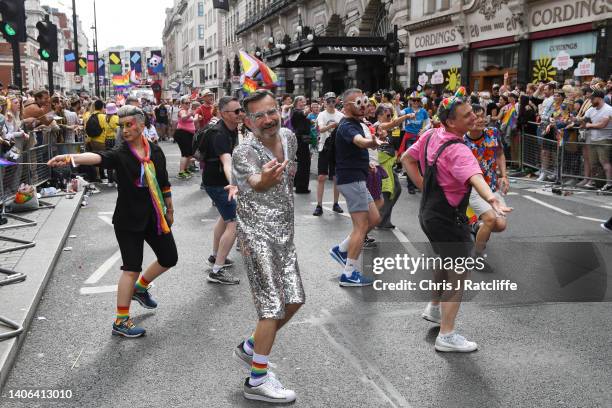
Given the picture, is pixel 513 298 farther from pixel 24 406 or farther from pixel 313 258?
pixel 24 406

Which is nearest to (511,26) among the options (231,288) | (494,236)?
(494,236)

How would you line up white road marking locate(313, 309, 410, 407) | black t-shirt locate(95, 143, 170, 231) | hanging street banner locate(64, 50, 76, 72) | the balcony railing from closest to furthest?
white road marking locate(313, 309, 410, 407)
black t-shirt locate(95, 143, 170, 231)
hanging street banner locate(64, 50, 76, 72)
the balcony railing

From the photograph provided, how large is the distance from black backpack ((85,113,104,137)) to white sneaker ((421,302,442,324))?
9.99 metres

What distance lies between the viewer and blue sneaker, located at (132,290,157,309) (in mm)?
5430

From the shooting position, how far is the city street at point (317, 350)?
12.7 feet

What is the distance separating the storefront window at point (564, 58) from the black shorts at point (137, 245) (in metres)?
14.0

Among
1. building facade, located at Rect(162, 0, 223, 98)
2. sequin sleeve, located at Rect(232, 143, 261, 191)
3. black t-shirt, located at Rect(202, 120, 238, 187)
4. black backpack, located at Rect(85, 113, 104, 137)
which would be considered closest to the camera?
sequin sleeve, located at Rect(232, 143, 261, 191)

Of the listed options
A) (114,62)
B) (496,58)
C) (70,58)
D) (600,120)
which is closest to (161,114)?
(70,58)

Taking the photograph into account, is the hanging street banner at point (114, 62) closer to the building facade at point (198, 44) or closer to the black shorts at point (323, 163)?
the building facade at point (198, 44)

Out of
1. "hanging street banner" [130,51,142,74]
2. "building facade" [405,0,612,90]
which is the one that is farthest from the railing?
"hanging street banner" [130,51,142,74]

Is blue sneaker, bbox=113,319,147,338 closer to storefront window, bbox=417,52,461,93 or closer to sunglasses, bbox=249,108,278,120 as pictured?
sunglasses, bbox=249,108,278,120

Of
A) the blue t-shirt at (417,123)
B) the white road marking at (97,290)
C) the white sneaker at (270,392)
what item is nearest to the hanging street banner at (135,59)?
the blue t-shirt at (417,123)

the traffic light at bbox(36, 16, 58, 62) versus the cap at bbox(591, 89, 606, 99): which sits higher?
the traffic light at bbox(36, 16, 58, 62)

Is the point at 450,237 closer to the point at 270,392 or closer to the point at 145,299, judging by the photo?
the point at 270,392
